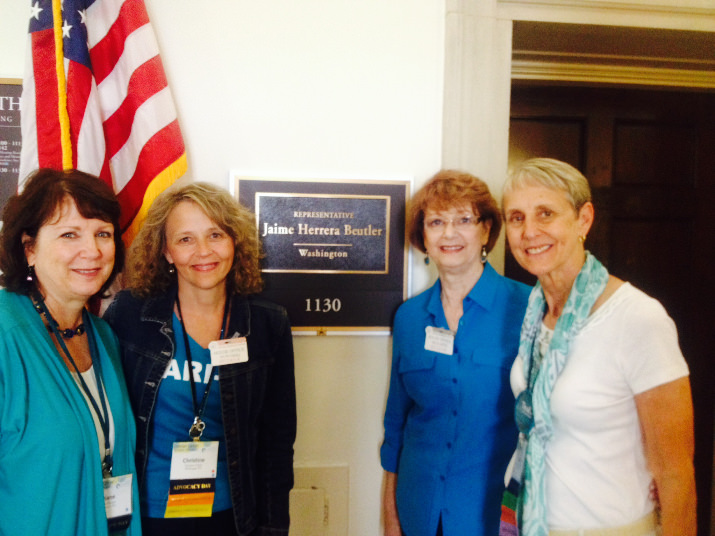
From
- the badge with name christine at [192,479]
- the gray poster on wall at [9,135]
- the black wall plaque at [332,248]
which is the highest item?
the gray poster on wall at [9,135]

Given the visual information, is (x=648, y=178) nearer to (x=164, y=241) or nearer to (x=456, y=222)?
(x=456, y=222)

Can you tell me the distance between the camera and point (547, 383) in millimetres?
1205

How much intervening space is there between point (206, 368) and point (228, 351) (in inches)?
3.7

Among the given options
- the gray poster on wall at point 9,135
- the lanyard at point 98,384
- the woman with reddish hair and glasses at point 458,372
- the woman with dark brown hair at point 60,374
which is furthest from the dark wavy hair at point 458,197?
the gray poster on wall at point 9,135

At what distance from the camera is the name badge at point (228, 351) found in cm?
152

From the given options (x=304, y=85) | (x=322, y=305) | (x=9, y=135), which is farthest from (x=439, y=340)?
(x=9, y=135)

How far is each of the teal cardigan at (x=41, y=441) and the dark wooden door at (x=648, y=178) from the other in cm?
205

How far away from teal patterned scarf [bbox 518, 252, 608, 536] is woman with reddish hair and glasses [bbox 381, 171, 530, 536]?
0.25 meters

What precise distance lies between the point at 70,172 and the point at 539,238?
1.36 metres

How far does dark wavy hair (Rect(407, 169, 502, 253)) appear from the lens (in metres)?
1.58

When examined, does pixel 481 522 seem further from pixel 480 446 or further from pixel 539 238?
pixel 539 238

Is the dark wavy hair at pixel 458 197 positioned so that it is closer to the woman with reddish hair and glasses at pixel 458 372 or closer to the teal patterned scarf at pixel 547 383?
the woman with reddish hair and glasses at pixel 458 372

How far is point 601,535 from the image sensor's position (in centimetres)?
115

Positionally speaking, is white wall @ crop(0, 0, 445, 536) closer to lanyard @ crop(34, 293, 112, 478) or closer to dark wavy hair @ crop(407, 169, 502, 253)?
dark wavy hair @ crop(407, 169, 502, 253)
